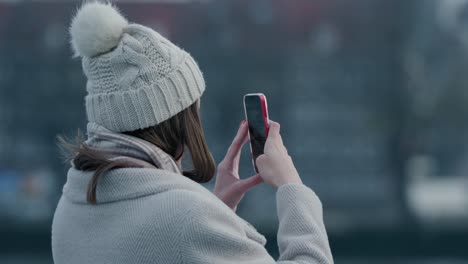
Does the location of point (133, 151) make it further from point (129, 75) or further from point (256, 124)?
point (256, 124)

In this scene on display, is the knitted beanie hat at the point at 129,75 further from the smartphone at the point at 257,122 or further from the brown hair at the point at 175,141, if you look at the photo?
the smartphone at the point at 257,122

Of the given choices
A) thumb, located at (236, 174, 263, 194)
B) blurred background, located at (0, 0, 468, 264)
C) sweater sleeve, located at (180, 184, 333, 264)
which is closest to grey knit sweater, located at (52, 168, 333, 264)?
sweater sleeve, located at (180, 184, 333, 264)

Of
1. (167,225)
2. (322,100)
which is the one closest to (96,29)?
(167,225)

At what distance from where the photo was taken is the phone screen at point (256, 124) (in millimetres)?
1344

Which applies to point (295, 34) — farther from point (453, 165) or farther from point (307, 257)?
point (307, 257)

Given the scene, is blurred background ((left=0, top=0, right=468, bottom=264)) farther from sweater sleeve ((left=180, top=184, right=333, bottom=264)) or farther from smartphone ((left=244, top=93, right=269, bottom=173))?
sweater sleeve ((left=180, top=184, right=333, bottom=264))

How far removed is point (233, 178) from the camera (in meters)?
1.47

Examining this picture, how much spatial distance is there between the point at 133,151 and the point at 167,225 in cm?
14

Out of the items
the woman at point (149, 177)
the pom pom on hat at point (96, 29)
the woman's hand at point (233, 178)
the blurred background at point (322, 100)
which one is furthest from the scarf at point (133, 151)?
the blurred background at point (322, 100)

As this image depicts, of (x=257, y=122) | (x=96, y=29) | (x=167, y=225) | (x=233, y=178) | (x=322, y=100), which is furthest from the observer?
(x=322, y=100)

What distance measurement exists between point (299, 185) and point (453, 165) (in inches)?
592

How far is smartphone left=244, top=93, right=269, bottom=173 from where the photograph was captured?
134cm

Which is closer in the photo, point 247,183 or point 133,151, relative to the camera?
point 133,151

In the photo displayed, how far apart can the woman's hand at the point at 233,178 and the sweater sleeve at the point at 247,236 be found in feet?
0.57
